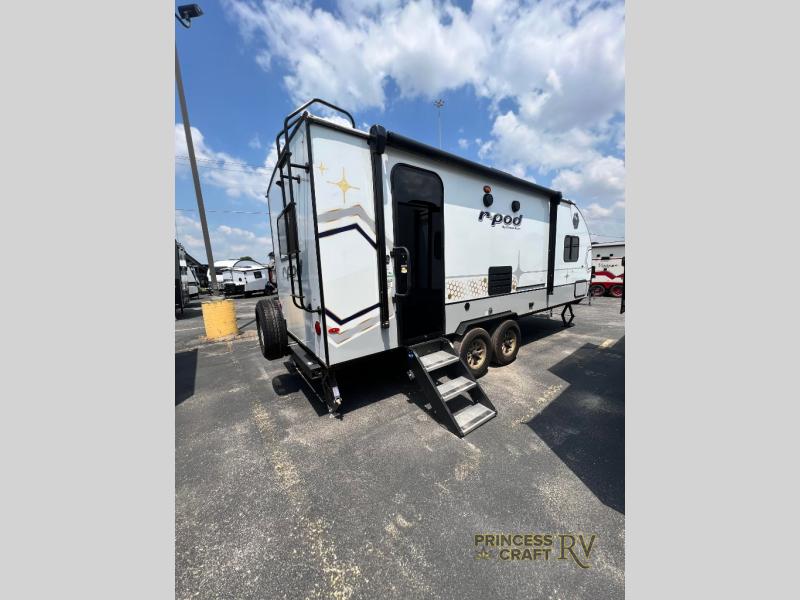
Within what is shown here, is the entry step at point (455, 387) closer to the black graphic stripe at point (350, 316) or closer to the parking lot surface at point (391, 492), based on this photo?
the parking lot surface at point (391, 492)

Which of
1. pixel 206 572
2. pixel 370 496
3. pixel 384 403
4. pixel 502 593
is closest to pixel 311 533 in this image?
pixel 370 496

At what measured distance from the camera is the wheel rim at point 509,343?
5.03 metres

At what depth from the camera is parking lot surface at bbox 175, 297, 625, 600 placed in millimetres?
1682

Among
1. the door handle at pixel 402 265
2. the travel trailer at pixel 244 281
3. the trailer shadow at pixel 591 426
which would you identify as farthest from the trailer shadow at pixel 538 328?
the travel trailer at pixel 244 281

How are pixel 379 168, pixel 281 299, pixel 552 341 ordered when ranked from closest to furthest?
→ pixel 379 168 → pixel 281 299 → pixel 552 341

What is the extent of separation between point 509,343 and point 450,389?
7.46 ft

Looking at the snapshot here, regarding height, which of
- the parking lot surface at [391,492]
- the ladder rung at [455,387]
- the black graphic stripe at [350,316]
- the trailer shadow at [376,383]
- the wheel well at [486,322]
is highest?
the black graphic stripe at [350,316]

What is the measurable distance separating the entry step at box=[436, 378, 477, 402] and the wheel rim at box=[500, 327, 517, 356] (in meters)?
1.77

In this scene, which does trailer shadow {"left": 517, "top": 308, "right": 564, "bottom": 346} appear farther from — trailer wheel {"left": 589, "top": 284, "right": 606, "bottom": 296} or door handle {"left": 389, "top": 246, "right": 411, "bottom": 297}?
trailer wheel {"left": 589, "top": 284, "right": 606, "bottom": 296}

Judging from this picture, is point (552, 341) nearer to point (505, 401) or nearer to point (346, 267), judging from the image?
point (505, 401)

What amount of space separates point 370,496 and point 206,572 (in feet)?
3.62

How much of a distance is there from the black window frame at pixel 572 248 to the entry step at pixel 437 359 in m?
4.11

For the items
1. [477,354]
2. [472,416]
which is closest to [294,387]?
[472,416]

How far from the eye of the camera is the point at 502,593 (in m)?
1.58
